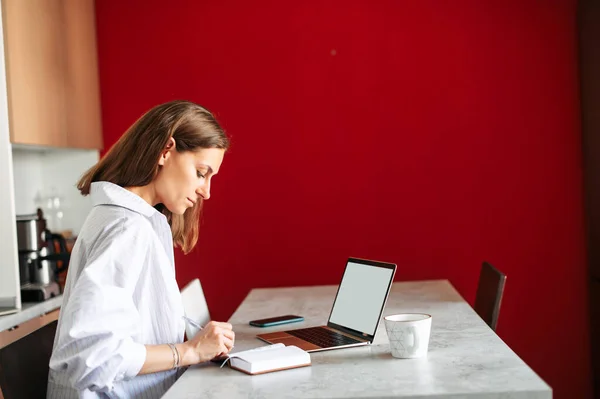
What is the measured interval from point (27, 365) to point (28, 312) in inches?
36.6

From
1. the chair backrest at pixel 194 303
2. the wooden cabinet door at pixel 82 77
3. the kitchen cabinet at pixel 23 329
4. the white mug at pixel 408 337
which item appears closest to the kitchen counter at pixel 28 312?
the kitchen cabinet at pixel 23 329

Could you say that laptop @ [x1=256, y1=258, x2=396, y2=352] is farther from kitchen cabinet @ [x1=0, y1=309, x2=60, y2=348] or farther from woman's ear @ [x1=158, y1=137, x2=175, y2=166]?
kitchen cabinet @ [x1=0, y1=309, x2=60, y2=348]

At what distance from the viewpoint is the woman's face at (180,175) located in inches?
76.3

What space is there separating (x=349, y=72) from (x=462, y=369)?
2106mm

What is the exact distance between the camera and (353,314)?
2.13 metres

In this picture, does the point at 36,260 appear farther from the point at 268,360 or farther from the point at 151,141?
the point at 268,360

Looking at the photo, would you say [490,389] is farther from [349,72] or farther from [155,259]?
[349,72]

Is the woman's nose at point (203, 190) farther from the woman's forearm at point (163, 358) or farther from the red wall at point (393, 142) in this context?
the red wall at point (393, 142)

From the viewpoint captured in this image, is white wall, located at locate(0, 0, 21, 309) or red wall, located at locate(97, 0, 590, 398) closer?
white wall, located at locate(0, 0, 21, 309)

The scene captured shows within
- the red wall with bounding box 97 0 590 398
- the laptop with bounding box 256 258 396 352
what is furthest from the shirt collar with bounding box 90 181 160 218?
the red wall with bounding box 97 0 590 398

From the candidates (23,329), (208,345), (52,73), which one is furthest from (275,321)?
(52,73)

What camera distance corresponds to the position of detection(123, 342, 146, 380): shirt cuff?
1.63 metres

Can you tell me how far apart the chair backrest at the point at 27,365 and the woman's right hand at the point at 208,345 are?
42 cm

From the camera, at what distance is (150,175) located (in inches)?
75.4
